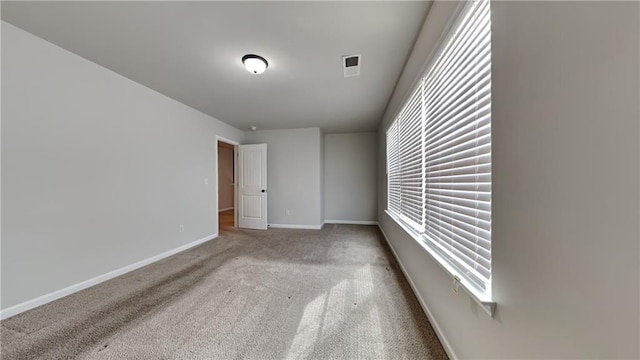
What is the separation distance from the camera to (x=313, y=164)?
202 inches

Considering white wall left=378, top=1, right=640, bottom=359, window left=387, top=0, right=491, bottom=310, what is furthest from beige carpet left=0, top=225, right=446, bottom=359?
white wall left=378, top=1, right=640, bottom=359

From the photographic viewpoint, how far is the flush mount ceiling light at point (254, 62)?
2184 mm

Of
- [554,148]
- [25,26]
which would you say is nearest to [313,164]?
[25,26]

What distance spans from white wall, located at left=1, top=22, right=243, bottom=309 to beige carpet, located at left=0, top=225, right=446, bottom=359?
1.09ft

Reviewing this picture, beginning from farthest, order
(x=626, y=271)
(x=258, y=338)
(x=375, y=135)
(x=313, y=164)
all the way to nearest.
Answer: (x=375, y=135) → (x=313, y=164) → (x=258, y=338) → (x=626, y=271)

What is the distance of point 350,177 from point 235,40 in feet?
14.0

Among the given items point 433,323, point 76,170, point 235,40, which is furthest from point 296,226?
point 235,40

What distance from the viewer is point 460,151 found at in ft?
4.16

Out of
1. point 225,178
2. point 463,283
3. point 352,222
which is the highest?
point 225,178

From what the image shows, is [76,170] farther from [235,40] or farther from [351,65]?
[351,65]

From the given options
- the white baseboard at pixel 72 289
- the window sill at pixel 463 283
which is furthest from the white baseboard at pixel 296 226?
the window sill at pixel 463 283

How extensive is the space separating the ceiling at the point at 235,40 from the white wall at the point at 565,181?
1.15 metres

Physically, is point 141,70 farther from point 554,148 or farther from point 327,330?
point 554,148

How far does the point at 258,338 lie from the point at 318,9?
2412 millimetres
